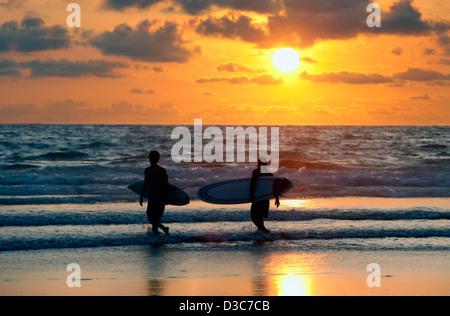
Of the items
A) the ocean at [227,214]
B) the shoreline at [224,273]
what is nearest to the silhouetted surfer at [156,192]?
the ocean at [227,214]

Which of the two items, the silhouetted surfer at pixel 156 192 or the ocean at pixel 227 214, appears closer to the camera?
the ocean at pixel 227 214

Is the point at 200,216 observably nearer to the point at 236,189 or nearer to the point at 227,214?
the point at 227,214

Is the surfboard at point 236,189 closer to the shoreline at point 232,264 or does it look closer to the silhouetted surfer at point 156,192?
the shoreline at point 232,264

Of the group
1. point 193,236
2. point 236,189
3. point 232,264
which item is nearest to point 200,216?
point 236,189

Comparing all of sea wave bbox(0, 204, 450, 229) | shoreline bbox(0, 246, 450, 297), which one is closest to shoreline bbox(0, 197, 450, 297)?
shoreline bbox(0, 246, 450, 297)

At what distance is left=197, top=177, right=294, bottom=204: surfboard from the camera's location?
1171cm

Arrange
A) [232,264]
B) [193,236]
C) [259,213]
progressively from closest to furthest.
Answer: [232,264] → [193,236] → [259,213]

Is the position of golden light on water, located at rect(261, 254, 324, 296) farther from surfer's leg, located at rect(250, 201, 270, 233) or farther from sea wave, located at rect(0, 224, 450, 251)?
surfer's leg, located at rect(250, 201, 270, 233)

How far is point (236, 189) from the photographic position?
12.7 metres

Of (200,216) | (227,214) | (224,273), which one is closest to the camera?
(224,273)

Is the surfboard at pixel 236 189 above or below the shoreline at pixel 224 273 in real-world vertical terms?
above

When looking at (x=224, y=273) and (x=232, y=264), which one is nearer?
(x=224, y=273)

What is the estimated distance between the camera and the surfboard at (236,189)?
11.7m
